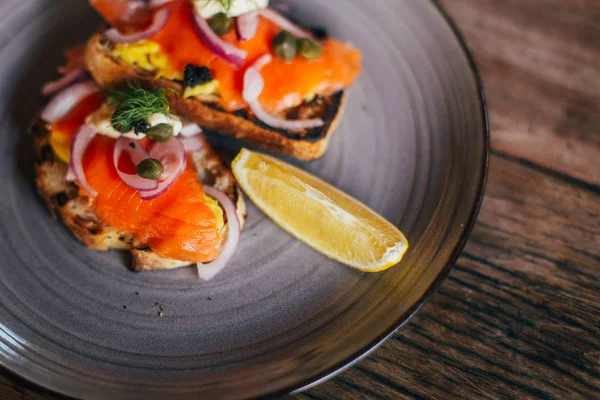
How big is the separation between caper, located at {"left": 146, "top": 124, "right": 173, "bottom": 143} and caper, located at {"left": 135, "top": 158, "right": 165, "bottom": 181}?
0.15 metres

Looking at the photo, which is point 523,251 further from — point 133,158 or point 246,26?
point 133,158

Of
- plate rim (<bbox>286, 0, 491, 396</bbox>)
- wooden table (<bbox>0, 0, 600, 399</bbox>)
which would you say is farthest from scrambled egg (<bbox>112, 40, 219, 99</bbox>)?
wooden table (<bbox>0, 0, 600, 399</bbox>)

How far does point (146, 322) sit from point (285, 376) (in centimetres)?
73

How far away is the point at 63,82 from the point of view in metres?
2.93

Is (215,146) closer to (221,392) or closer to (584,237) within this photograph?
(221,392)

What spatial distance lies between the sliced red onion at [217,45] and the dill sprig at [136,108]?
1.18 ft

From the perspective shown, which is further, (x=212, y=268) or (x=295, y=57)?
(x=295, y=57)

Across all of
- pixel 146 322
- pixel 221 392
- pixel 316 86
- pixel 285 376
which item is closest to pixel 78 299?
pixel 146 322

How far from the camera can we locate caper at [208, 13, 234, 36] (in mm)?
2670

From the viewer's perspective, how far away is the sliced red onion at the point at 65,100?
Result: 2.71 metres

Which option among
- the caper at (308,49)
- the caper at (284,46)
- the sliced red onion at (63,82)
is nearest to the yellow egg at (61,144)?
the sliced red onion at (63,82)

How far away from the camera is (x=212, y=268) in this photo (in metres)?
2.59

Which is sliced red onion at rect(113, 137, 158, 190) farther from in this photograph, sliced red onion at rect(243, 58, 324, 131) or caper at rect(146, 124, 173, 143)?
sliced red onion at rect(243, 58, 324, 131)

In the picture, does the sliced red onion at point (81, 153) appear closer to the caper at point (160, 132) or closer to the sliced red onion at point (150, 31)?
the caper at point (160, 132)
